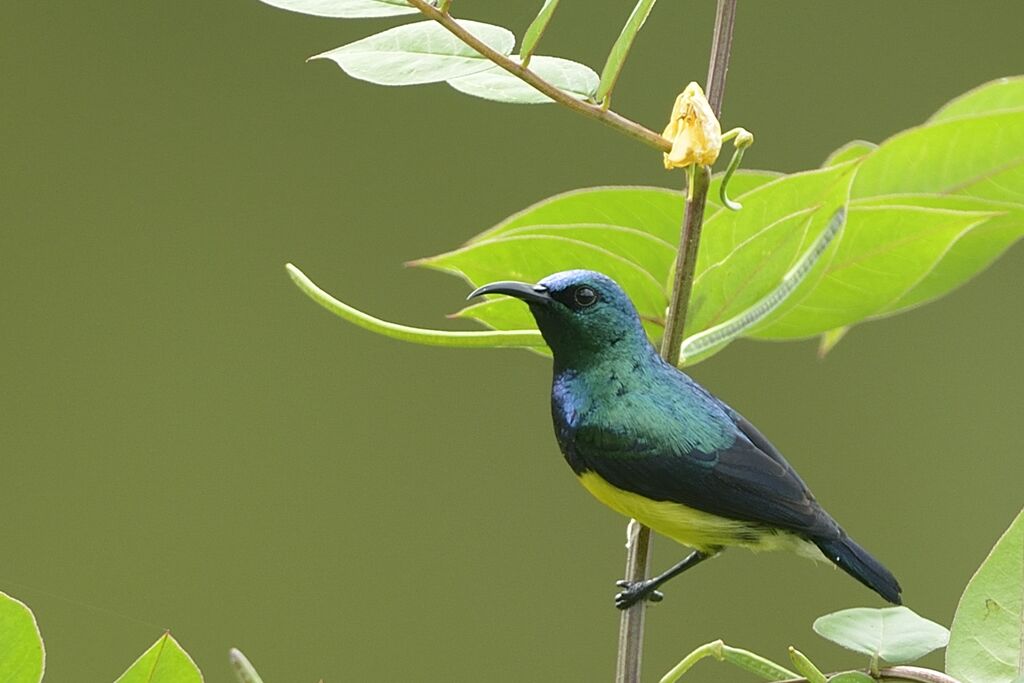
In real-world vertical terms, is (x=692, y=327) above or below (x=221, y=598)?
above

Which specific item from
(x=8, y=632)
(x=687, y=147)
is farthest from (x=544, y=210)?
(x=8, y=632)

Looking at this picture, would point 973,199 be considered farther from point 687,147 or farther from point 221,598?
point 221,598

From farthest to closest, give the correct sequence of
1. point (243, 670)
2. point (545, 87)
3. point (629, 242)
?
point (629, 242)
point (545, 87)
point (243, 670)

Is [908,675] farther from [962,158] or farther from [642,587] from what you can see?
[962,158]

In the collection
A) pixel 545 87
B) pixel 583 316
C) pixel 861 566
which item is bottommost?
pixel 861 566

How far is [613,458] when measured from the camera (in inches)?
25.9

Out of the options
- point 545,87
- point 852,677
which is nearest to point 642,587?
point 852,677

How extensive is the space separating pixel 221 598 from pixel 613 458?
83.1 inches

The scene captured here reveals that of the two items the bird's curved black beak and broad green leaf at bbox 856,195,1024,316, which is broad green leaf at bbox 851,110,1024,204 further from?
the bird's curved black beak

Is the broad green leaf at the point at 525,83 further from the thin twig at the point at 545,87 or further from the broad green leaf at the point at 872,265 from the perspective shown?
the broad green leaf at the point at 872,265

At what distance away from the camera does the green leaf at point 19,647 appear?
41 cm

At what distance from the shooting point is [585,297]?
65 centimetres

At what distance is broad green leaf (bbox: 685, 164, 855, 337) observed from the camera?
0.53 m

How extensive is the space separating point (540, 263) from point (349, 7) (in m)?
0.16
